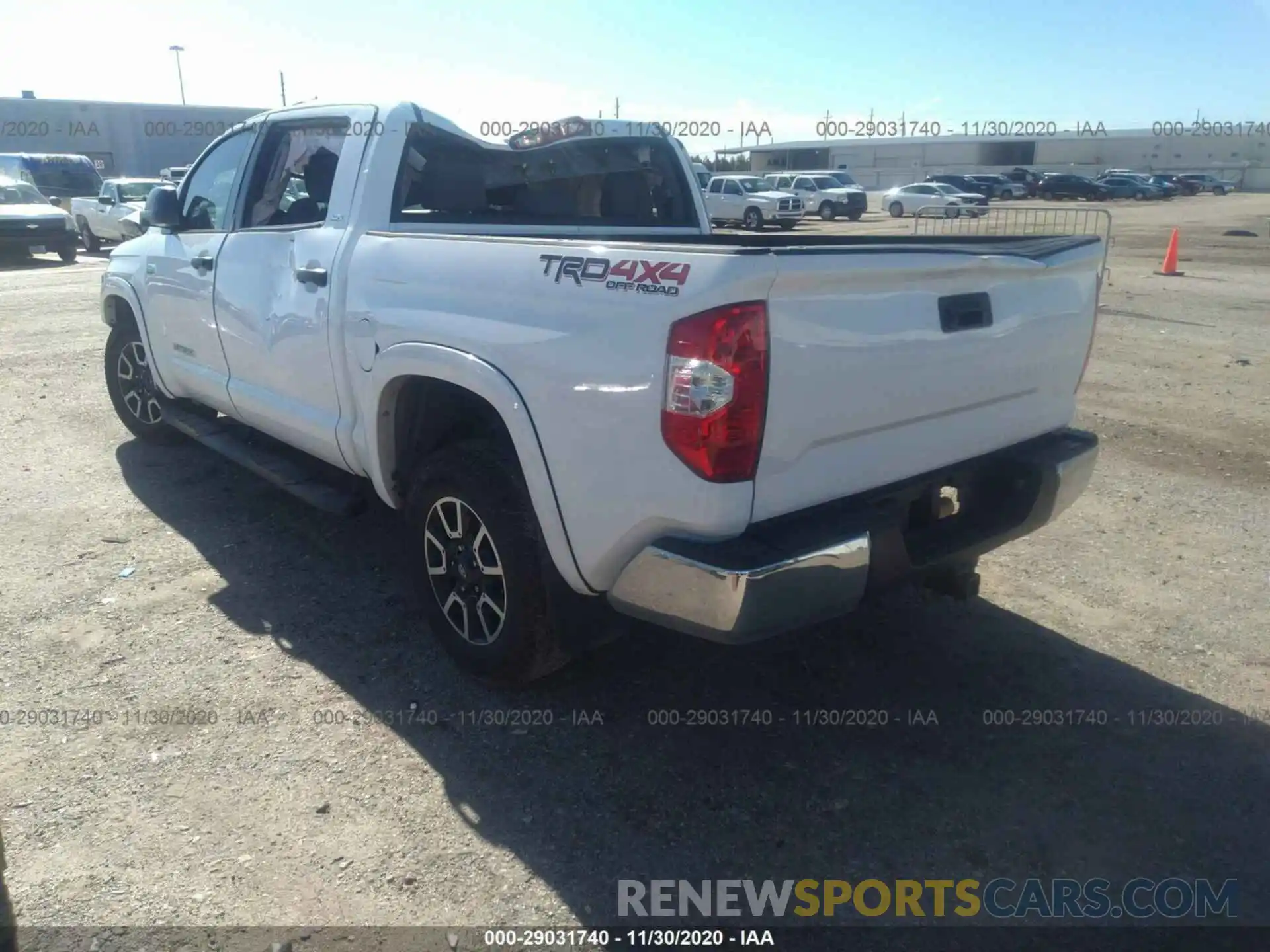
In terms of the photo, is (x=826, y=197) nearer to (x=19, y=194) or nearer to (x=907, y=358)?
(x=19, y=194)

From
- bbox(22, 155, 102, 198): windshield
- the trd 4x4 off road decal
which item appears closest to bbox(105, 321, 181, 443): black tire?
the trd 4x4 off road decal

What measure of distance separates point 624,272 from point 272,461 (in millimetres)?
2763

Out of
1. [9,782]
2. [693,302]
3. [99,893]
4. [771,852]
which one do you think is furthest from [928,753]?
[9,782]

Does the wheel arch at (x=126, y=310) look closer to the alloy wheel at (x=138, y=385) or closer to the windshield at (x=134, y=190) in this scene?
the alloy wheel at (x=138, y=385)

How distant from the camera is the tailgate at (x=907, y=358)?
2641 mm

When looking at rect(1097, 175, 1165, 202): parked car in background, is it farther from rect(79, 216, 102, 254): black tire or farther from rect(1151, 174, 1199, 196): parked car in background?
rect(79, 216, 102, 254): black tire

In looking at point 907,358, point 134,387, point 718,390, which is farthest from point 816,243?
point 134,387

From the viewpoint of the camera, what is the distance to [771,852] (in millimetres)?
2809

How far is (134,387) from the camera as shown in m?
6.40

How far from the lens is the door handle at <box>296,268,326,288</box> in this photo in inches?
155

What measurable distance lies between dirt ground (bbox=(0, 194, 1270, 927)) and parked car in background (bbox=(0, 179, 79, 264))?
16.8m

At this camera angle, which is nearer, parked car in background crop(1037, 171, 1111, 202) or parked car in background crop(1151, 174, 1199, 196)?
Answer: parked car in background crop(1037, 171, 1111, 202)

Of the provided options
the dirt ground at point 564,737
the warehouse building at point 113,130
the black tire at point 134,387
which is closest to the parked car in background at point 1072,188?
the warehouse building at point 113,130

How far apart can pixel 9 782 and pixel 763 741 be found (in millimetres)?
2444
